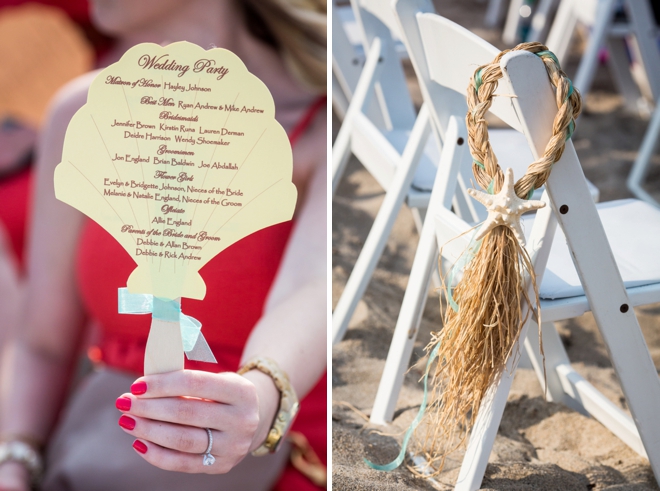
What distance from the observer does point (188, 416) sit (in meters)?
0.69

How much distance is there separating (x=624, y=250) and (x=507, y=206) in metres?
0.40

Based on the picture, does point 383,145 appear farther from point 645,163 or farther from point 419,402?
point 645,163

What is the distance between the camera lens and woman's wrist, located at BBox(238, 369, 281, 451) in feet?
2.50

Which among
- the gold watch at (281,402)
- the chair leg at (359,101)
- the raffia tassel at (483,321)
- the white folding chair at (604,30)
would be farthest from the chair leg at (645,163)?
the gold watch at (281,402)

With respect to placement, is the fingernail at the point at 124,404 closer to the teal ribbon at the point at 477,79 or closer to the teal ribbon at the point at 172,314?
the teal ribbon at the point at 172,314

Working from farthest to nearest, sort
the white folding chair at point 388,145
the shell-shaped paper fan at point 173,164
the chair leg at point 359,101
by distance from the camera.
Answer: the chair leg at point 359,101
the white folding chair at point 388,145
the shell-shaped paper fan at point 173,164

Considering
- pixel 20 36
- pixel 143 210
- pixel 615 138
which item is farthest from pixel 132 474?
pixel 615 138

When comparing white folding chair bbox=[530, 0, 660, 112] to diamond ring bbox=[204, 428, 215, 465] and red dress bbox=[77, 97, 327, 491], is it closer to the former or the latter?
red dress bbox=[77, 97, 327, 491]

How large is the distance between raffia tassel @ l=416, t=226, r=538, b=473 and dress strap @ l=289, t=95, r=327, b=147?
0.36 m

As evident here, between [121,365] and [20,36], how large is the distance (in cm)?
127

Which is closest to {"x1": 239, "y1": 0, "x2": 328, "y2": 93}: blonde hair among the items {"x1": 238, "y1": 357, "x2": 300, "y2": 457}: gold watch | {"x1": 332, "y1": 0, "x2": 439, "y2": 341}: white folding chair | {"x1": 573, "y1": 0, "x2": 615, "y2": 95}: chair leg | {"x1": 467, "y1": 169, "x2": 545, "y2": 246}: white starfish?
{"x1": 332, "y1": 0, "x2": 439, "y2": 341}: white folding chair

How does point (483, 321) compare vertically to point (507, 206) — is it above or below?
below

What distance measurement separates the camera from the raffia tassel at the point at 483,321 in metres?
0.87

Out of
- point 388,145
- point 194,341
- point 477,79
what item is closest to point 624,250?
point 477,79
